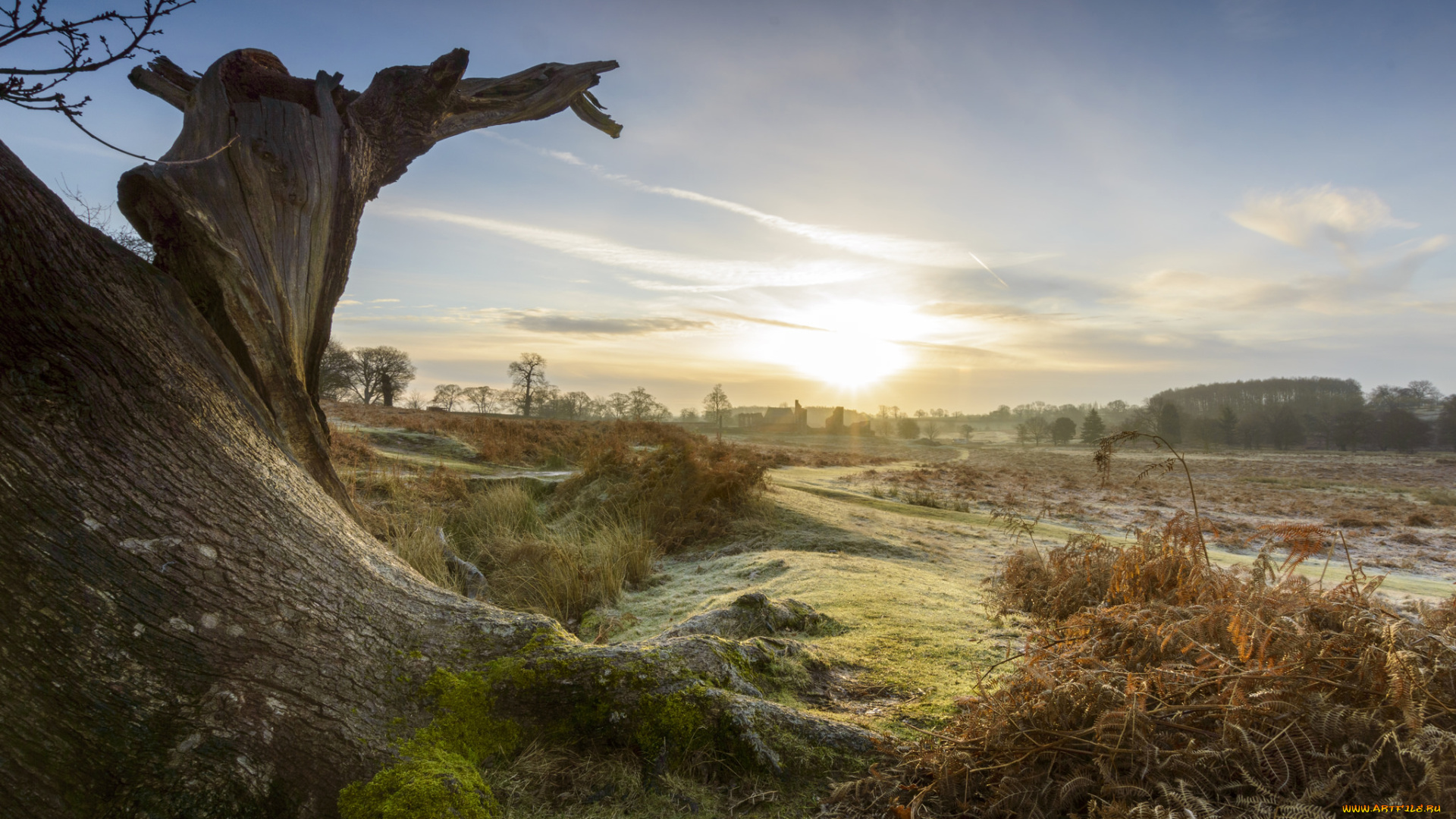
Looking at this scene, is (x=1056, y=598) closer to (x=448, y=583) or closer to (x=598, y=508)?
(x=448, y=583)

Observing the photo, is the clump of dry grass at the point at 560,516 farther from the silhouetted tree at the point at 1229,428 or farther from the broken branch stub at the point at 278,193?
the silhouetted tree at the point at 1229,428

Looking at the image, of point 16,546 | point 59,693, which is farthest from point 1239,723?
point 16,546

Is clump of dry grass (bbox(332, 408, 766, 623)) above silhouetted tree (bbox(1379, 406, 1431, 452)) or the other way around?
the other way around

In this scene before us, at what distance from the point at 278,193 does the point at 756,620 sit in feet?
13.4

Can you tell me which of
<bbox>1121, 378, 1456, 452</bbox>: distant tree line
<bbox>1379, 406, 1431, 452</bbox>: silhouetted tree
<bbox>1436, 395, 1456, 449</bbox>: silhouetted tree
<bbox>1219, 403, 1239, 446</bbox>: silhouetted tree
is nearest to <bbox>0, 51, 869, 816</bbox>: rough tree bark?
<bbox>1121, 378, 1456, 452</bbox>: distant tree line

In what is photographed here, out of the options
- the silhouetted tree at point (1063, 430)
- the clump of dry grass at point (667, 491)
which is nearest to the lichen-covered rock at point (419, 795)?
the clump of dry grass at point (667, 491)

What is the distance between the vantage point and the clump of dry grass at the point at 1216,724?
1.76 metres

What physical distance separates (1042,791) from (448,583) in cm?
581

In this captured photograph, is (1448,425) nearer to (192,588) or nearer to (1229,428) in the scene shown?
(1229,428)

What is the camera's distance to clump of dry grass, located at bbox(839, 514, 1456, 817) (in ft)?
5.77

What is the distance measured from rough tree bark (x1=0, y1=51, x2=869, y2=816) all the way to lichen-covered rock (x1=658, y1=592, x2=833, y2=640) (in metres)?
0.91

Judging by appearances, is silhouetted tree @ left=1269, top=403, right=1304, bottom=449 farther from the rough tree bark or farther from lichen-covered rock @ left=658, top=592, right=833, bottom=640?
the rough tree bark

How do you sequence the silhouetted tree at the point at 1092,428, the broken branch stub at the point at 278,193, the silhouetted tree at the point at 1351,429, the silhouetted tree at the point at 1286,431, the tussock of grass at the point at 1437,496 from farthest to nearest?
the silhouetted tree at the point at 1286,431 → the silhouetted tree at the point at 1092,428 → the silhouetted tree at the point at 1351,429 → the tussock of grass at the point at 1437,496 → the broken branch stub at the point at 278,193

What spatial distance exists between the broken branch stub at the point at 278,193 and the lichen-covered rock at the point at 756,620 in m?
2.50
